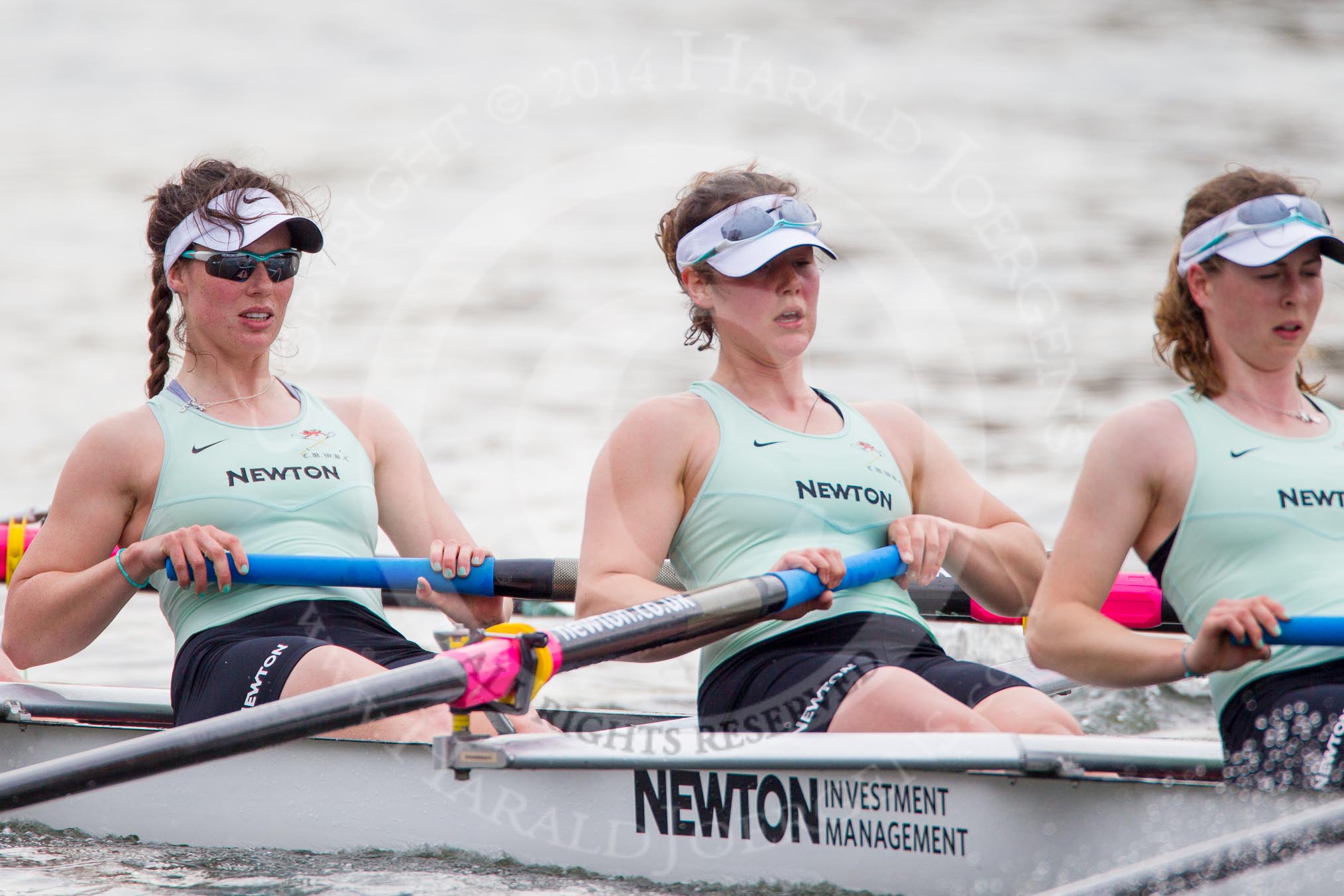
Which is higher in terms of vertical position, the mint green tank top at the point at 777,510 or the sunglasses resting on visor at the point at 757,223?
the sunglasses resting on visor at the point at 757,223

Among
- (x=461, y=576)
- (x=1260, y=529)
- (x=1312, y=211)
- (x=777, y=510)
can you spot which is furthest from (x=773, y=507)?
(x=1312, y=211)

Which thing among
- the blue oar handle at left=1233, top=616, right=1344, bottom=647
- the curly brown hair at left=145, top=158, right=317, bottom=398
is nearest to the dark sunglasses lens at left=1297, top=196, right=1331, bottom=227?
the blue oar handle at left=1233, top=616, right=1344, bottom=647

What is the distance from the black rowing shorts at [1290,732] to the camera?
236 cm

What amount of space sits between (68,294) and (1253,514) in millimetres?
10269

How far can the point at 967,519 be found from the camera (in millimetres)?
3082

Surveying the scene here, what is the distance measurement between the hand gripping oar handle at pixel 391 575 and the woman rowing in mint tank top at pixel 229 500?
4cm

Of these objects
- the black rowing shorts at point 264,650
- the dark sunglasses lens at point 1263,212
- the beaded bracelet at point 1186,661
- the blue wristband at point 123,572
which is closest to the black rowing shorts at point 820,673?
the beaded bracelet at point 1186,661

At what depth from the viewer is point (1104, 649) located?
252 centimetres

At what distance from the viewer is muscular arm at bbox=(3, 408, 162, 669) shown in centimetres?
309

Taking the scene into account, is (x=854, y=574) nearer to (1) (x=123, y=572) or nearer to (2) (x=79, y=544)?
(1) (x=123, y=572)

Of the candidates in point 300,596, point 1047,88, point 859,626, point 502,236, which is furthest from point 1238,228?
point 1047,88

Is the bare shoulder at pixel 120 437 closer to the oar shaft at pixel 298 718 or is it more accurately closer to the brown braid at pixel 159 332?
the brown braid at pixel 159 332

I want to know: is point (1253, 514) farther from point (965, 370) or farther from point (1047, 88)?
point (1047, 88)

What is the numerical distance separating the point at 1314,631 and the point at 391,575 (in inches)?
72.7
